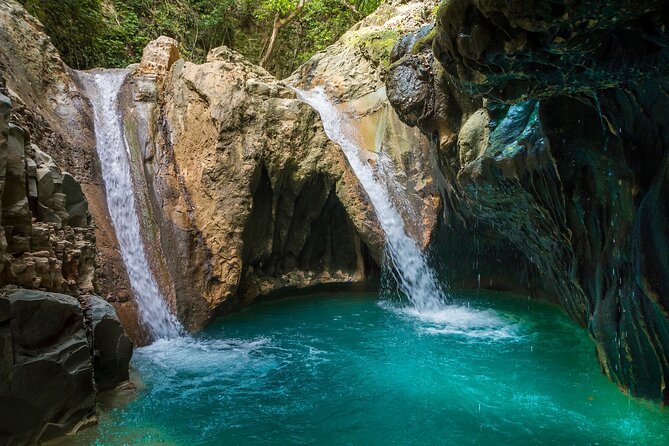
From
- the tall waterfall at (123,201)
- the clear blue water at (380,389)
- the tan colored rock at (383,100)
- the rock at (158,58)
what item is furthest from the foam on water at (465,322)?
the rock at (158,58)

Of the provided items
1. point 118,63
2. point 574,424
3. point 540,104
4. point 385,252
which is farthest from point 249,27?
point 574,424

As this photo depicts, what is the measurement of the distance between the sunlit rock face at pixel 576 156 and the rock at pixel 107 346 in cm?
450

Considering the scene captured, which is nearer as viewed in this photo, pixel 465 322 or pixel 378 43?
pixel 465 322

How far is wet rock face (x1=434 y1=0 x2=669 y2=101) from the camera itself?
3.25 meters

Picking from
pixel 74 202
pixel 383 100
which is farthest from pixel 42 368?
pixel 383 100

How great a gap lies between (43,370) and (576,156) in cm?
556

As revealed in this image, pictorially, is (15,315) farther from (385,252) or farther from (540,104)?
(385,252)

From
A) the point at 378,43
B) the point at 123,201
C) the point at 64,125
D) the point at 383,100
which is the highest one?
the point at 378,43

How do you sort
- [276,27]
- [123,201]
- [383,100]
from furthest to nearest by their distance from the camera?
[276,27] < [383,100] < [123,201]

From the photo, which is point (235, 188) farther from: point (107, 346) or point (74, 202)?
point (107, 346)

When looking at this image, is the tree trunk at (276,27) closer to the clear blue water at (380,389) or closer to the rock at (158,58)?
the rock at (158,58)

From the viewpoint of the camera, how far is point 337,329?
8.86 meters

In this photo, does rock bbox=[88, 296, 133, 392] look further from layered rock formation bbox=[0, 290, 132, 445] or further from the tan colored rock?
the tan colored rock

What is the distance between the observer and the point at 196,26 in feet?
59.1
